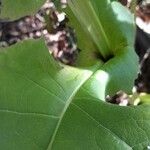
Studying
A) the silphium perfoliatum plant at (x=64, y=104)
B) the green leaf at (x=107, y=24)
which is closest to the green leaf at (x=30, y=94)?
the silphium perfoliatum plant at (x=64, y=104)

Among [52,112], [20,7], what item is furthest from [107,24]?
[52,112]

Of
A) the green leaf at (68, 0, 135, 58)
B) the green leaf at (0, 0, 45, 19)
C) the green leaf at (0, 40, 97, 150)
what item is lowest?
the green leaf at (68, 0, 135, 58)

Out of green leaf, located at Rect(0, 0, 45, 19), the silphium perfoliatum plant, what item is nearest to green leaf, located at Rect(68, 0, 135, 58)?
the silphium perfoliatum plant

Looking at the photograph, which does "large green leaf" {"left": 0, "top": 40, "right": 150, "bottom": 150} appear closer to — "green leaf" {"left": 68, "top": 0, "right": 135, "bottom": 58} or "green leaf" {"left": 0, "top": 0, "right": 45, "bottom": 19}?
"green leaf" {"left": 0, "top": 0, "right": 45, "bottom": 19}

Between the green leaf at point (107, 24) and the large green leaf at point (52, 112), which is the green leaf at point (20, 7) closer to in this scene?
the large green leaf at point (52, 112)

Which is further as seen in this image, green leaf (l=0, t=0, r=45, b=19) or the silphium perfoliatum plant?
green leaf (l=0, t=0, r=45, b=19)

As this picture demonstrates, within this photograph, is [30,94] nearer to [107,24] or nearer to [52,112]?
[52,112]
